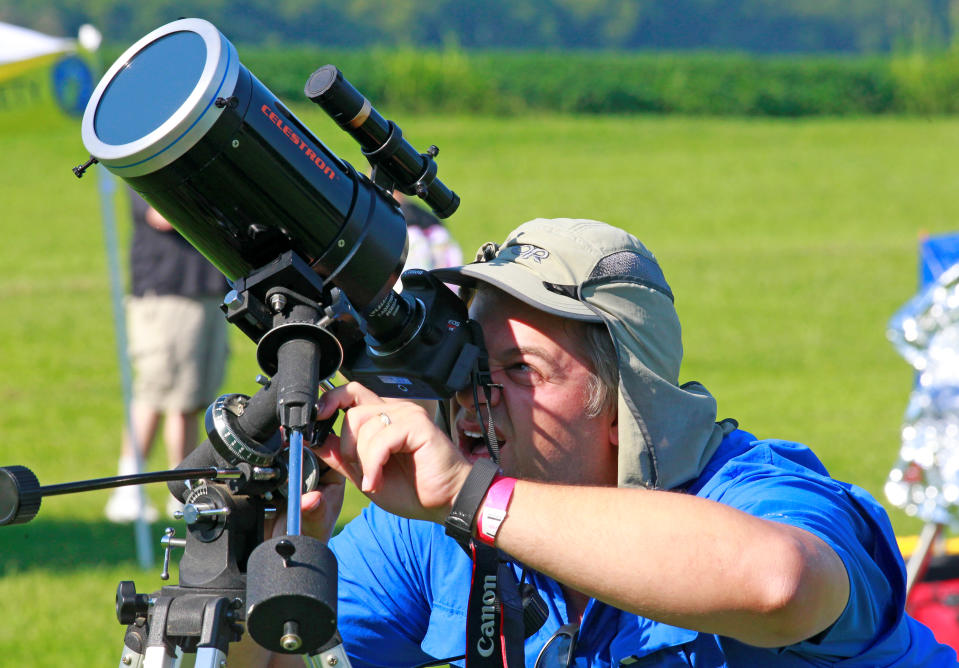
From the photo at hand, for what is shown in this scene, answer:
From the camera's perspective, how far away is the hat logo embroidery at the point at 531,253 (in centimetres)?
245

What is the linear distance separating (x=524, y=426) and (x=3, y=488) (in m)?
0.99

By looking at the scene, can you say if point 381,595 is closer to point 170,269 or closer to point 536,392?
point 536,392

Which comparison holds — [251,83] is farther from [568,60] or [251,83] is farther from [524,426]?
[568,60]

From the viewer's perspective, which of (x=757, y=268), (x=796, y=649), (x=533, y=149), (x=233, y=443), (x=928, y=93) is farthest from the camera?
(x=928, y=93)

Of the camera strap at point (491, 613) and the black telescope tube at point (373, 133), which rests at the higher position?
the black telescope tube at point (373, 133)

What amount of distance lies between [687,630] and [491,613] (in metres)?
0.40

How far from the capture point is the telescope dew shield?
5.93 feet

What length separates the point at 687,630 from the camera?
223 cm

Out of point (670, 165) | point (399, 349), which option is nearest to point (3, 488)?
point (399, 349)

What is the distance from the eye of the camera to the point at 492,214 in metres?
23.4

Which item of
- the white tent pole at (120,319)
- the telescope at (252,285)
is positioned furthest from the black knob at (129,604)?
the white tent pole at (120,319)

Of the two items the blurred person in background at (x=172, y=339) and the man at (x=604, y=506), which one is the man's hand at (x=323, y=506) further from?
the blurred person in background at (x=172, y=339)

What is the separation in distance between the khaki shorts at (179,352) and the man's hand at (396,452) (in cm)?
509

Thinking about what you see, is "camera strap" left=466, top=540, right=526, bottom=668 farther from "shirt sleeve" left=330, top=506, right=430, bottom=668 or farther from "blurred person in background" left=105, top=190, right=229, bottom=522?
"blurred person in background" left=105, top=190, right=229, bottom=522
